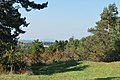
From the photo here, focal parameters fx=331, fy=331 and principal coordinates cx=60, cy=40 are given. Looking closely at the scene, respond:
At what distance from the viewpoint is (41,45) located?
150ft

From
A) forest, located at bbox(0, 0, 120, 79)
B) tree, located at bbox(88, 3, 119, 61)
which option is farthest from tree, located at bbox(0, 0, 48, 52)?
tree, located at bbox(88, 3, 119, 61)

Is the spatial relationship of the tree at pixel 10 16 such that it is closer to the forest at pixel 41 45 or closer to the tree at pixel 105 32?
the forest at pixel 41 45

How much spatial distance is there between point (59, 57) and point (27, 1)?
25491mm

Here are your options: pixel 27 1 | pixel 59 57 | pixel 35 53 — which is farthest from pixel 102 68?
pixel 59 57

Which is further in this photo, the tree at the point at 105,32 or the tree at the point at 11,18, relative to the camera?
the tree at the point at 105,32

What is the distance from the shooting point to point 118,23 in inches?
1913

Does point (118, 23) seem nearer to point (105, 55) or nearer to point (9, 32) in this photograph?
point (105, 55)

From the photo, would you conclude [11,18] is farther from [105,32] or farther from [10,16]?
[105,32]

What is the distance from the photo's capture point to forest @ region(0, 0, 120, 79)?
21141 mm

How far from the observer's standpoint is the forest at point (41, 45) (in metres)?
21.1

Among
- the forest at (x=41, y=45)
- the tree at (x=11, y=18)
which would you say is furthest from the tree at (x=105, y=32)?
the tree at (x=11, y=18)

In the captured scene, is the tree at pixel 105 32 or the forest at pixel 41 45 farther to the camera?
the tree at pixel 105 32

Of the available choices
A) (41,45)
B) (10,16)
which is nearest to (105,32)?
(41,45)

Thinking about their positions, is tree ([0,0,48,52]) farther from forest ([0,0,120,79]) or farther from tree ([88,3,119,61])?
tree ([88,3,119,61])
